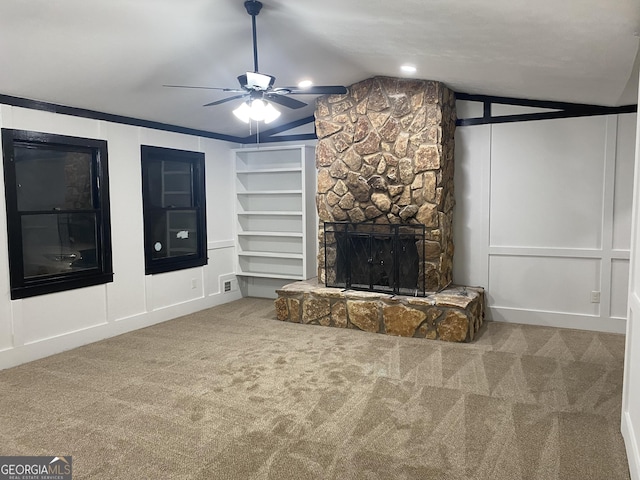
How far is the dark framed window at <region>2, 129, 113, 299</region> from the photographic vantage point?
13.1ft

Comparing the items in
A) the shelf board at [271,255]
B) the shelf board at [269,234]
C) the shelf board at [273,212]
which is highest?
the shelf board at [273,212]

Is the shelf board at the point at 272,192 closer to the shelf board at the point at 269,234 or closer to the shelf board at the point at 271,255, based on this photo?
the shelf board at the point at 269,234

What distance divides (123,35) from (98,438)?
2717mm

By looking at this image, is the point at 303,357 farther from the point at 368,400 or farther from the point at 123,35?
the point at 123,35

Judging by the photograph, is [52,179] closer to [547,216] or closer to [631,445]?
[631,445]

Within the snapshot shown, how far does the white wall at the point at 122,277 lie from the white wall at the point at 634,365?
4.46 meters

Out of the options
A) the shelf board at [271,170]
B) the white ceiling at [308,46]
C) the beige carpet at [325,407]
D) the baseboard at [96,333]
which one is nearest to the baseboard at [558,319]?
the beige carpet at [325,407]

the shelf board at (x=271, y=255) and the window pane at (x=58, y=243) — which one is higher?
the window pane at (x=58, y=243)

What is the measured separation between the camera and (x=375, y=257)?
5262 mm

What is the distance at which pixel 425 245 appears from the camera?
5012mm

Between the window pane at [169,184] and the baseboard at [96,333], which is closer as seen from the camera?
the baseboard at [96,333]

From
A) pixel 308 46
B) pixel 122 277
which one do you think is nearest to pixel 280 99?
pixel 308 46

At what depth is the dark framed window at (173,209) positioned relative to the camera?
17.4ft

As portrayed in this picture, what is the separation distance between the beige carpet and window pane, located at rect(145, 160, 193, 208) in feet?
5.52
